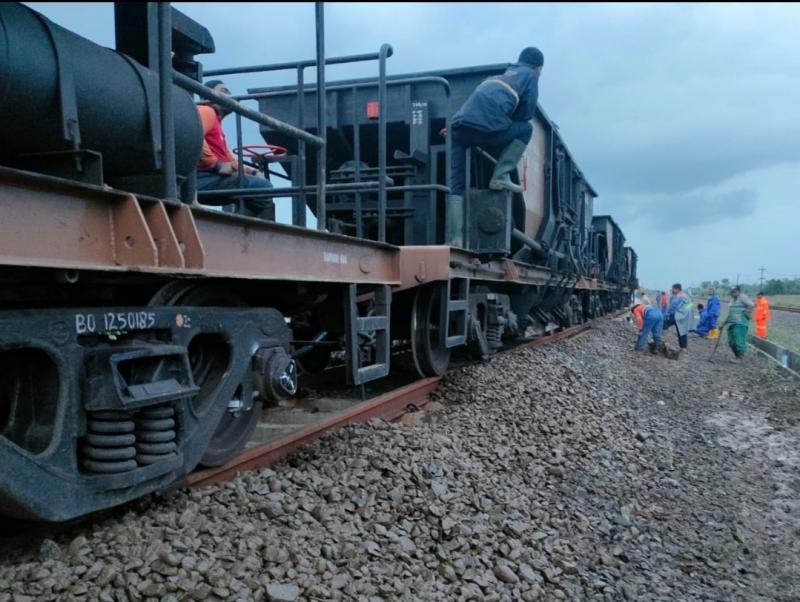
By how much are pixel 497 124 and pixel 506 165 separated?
0.59 meters

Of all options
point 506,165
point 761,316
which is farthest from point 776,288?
point 506,165

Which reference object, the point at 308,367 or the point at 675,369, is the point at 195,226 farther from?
the point at 675,369

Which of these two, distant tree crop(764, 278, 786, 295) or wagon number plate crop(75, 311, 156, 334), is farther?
distant tree crop(764, 278, 786, 295)

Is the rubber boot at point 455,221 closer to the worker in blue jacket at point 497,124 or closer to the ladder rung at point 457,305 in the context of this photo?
the worker in blue jacket at point 497,124

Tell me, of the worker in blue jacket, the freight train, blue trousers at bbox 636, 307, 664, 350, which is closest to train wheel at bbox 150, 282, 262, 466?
the freight train

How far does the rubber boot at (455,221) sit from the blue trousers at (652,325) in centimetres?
777

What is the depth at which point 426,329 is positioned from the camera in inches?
233

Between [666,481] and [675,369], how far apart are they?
6.74 metres

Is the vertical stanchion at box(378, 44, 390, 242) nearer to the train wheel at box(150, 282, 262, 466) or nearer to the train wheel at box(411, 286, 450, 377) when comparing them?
the train wheel at box(411, 286, 450, 377)

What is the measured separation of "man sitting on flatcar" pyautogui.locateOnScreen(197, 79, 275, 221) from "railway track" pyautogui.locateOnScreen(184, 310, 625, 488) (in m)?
1.78

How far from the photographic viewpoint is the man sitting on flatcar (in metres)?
4.57

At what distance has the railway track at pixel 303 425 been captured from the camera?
11.0 feet

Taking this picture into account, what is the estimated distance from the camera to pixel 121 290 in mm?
2965

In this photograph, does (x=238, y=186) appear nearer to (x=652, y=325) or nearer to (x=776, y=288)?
(x=652, y=325)
